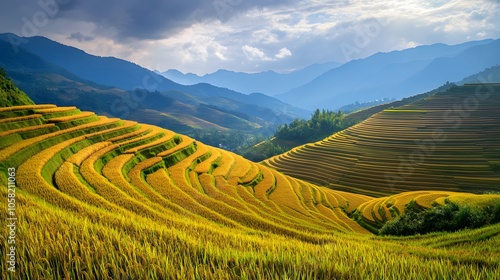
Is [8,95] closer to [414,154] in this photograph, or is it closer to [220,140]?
[414,154]

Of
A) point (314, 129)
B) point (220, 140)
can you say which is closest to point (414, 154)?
point (314, 129)

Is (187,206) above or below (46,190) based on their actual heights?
below

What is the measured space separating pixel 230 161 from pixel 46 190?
2036cm

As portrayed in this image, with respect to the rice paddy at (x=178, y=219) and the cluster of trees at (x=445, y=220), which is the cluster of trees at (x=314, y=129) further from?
the cluster of trees at (x=445, y=220)

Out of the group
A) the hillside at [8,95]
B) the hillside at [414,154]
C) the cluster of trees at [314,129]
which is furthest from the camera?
the cluster of trees at [314,129]

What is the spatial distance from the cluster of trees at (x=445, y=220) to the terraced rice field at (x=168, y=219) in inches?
120

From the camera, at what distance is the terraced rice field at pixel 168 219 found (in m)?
3.34

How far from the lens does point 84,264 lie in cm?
328

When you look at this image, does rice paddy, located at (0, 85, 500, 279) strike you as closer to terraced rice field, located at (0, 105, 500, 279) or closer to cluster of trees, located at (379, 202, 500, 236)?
terraced rice field, located at (0, 105, 500, 279)

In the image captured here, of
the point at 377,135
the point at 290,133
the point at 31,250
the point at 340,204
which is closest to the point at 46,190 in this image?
the point at 31,250

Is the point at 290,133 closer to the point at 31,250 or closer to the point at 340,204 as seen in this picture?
the point at 340,204

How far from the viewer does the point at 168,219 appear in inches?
412

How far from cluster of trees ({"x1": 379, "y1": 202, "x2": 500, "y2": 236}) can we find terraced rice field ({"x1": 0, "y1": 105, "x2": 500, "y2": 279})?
305 cm

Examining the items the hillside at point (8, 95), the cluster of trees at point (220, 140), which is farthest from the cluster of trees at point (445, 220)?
the cluster of trees at point (220, 140)
